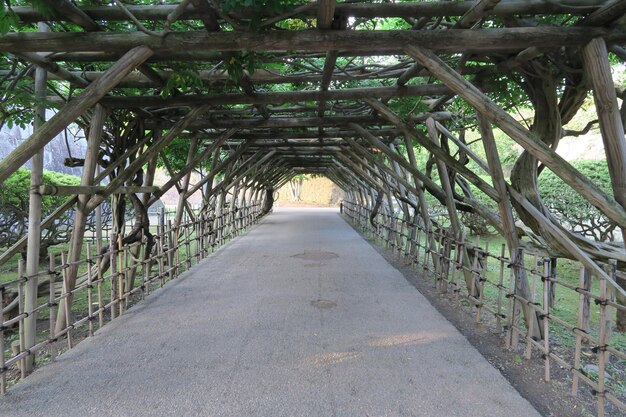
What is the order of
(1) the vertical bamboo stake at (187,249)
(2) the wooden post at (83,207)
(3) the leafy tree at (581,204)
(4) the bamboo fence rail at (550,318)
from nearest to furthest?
(4) the bamboo fence rail at (550,318), (2) the wooden post at (83,207), (1) the vertical bamboo stake at (187,249), (3) the leafy tree at (581,204)

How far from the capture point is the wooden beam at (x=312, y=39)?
308 centimetres

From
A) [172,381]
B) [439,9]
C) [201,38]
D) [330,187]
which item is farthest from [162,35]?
[330,187]

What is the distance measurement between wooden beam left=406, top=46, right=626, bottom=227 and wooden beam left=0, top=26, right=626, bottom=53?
172mm

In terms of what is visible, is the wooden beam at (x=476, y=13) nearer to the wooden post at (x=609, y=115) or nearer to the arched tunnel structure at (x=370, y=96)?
the arched tunnel structure at (x=370, y=96)

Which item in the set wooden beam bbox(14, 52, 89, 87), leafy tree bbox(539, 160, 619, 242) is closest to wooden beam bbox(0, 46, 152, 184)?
wooden beam bbox(14, 52, 89, 87)

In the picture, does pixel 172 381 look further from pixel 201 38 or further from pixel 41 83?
pixel 41 83

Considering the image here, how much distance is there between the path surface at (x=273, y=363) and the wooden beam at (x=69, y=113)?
1694mm

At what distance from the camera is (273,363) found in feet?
11.0

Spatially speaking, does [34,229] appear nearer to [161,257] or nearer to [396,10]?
[161,257]

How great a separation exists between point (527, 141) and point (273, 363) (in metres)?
2.75

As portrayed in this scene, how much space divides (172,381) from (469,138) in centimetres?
2075

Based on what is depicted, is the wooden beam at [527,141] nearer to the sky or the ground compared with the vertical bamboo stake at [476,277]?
nearer to the sky

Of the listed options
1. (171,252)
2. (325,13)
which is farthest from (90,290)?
(325,13)

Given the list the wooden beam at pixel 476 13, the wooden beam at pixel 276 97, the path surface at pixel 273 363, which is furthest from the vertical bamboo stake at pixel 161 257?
the wooden beam at pixel 476 13
